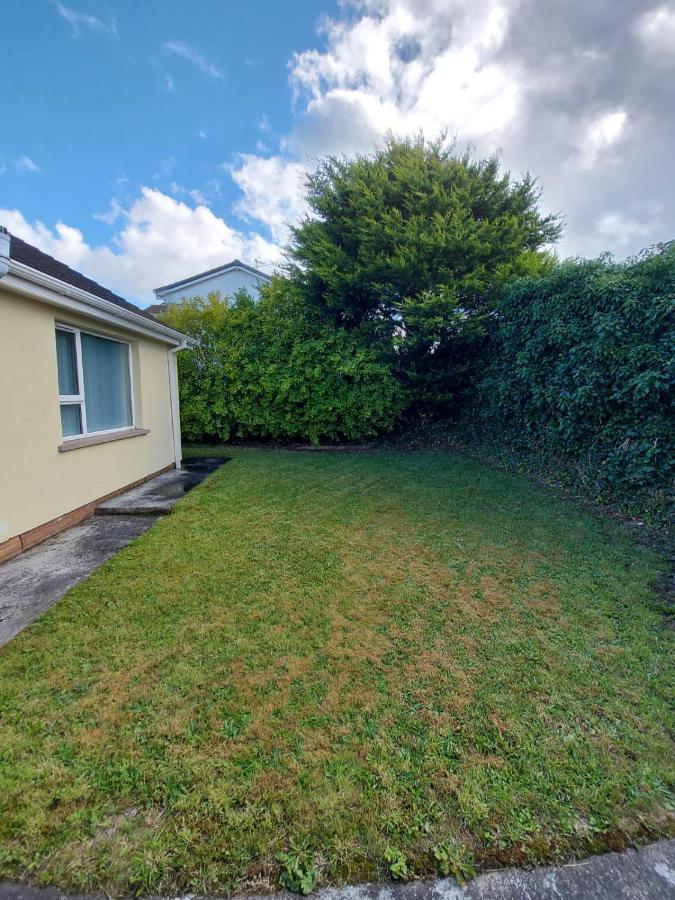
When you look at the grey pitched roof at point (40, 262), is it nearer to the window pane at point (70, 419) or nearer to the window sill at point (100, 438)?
the window pane at point (70, 419)

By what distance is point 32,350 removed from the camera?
4301 mm

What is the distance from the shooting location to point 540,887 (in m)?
1.38

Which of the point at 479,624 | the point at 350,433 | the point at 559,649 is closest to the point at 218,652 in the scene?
the point at 479,624

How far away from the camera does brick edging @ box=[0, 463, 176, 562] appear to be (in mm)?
3924

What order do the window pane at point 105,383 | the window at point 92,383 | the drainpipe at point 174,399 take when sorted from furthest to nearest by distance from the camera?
the drainpipe at point 174,399, the window pane at point 105,383, the window at point 92,383

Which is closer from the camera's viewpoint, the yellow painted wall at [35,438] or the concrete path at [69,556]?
the concrete path at [69,556]

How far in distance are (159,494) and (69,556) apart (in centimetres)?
225

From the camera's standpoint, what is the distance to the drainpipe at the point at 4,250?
335 centimetres

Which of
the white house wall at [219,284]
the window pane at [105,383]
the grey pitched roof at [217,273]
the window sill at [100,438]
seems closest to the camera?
the window sill at [100,438]

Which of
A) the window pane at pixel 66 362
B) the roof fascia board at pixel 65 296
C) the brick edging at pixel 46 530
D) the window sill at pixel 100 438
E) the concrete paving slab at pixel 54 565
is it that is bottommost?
the concrete paving slab at pixel 54 565

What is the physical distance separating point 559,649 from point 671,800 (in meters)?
0.96

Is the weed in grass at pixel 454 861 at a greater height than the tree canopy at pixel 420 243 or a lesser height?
lesser

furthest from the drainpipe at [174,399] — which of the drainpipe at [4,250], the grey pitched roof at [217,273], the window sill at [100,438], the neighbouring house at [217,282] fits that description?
Answer: the grey pitched roof at [217,273]

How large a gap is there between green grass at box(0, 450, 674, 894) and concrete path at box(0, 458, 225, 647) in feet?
0.68
